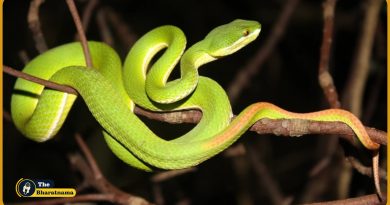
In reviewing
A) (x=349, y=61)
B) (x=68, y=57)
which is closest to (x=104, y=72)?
(x=68, y=57)

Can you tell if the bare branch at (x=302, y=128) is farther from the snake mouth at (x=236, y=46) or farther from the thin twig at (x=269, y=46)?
the thin twig at (x=269, y=46)

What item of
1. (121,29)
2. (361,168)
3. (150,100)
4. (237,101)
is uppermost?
(121,29)

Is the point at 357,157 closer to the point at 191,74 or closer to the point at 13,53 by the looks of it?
the point at 191,74

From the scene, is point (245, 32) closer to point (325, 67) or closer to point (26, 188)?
point (325, 67)

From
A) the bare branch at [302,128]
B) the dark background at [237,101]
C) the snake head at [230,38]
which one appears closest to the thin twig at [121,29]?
the dark background at [237,101]

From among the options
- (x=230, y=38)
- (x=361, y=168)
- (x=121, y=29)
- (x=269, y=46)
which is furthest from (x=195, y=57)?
(x=121, y=29)

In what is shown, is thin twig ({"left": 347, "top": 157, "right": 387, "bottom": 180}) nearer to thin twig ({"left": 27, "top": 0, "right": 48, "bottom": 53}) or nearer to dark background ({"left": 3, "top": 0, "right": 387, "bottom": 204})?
dark background ({"left": 3, "top": 0, "right": 387, "bottom": 204})

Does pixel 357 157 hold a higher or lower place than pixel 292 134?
lower
